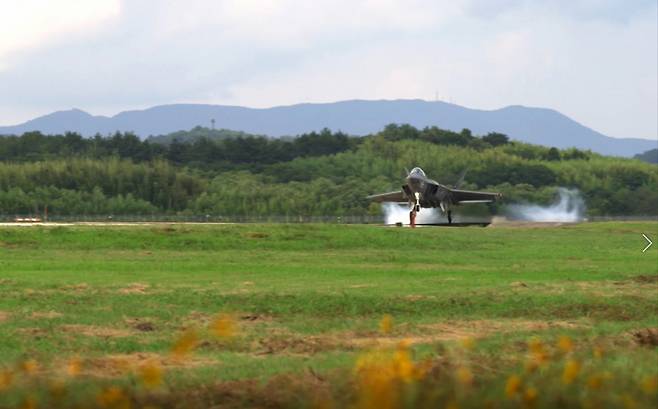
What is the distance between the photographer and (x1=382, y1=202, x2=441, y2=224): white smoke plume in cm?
7788

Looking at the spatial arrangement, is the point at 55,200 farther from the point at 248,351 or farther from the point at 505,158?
the point at 248,351

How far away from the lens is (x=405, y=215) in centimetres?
8781

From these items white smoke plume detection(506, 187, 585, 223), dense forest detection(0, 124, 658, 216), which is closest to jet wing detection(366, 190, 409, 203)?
white smoke plume detection(506, 187, 585, 223)

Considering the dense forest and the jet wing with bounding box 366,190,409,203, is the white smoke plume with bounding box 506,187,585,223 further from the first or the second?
the jet wing with bounding box 366,190,409,203

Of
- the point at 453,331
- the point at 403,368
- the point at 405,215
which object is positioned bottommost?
the point at 405,215

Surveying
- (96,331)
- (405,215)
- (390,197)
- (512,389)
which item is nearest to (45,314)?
(96,331)

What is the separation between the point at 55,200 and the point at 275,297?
8853 centimetres

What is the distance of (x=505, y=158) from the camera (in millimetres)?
169250

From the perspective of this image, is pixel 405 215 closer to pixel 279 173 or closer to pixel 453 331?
pixel 453 331

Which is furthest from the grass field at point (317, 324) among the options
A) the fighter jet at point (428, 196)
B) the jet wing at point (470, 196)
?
the jet wing at point (470, 196)

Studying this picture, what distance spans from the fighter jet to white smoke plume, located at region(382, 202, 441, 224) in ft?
4.68

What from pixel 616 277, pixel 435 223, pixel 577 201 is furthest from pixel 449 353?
pixel 577 201

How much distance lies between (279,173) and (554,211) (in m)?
60.3

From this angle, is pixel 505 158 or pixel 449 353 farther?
pixel 505 158
